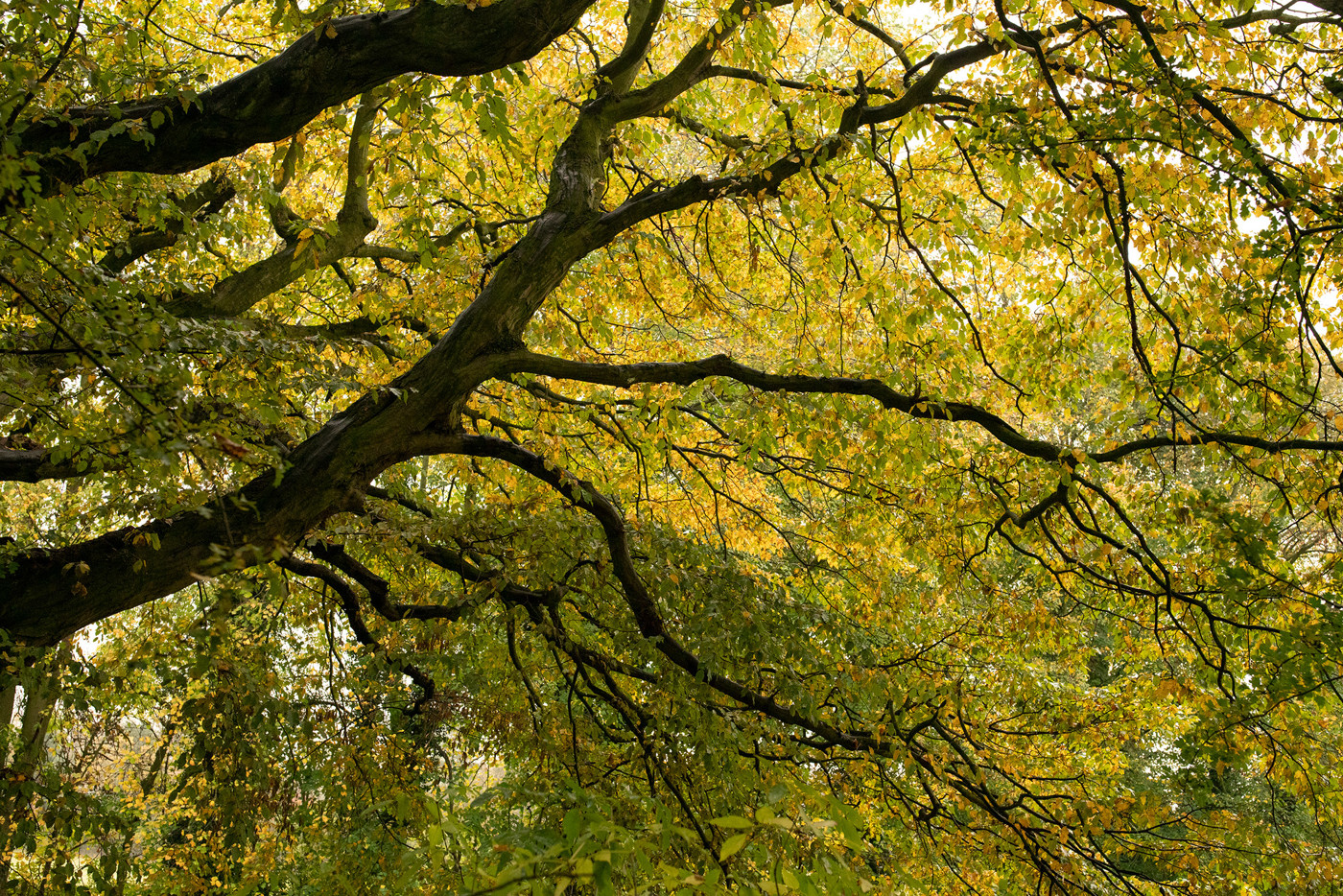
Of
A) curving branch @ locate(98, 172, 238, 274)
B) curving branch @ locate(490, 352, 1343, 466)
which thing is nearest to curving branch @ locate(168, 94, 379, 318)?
curving branch @ locate(98, 172, 238, 274)

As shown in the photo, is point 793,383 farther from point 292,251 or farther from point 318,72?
point 292,251

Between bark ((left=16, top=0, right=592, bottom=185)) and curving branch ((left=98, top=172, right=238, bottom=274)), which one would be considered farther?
curving branch ((left=98, top=172, right=238, bottom=274))

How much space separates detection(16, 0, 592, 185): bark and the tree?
0.04 ft

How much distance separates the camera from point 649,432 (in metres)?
4.91

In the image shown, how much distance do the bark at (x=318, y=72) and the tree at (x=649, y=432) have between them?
0.01 meters

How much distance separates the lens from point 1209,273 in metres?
5.46

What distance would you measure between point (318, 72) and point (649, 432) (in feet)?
8.66

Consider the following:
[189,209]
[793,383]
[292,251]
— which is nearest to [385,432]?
[793,383]

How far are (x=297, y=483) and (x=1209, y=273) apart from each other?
5.40 metres

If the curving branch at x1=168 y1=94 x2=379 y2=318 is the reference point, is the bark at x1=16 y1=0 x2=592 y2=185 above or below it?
below

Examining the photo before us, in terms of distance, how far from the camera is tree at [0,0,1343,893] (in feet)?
8.85

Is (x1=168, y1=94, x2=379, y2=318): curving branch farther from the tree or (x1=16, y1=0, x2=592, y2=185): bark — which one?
(x1=16, y1=0, x2=592, y2=185): bark

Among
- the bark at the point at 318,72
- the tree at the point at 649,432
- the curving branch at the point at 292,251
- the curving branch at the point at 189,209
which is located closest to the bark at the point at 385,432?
the tree at the point at 649,432

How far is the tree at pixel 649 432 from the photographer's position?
2.70m
